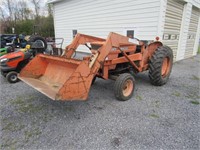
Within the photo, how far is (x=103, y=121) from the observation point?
266 centimetres

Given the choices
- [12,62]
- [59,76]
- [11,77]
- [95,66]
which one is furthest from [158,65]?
[11,77]

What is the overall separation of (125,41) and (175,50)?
5250mm

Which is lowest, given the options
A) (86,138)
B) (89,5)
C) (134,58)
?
(86,138)

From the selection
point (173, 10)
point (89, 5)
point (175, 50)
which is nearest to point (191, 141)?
point (173, 10)

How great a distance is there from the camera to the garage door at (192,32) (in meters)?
8.31

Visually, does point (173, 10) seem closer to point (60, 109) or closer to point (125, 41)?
point (125, 41)

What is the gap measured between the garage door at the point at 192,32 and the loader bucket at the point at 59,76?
7.73 m

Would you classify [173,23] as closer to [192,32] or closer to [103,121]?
[192,32]

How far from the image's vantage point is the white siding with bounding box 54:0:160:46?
588cm

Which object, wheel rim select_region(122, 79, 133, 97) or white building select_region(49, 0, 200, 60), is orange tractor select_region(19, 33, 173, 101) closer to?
wheel rim select_region(122, 79, 133, 97)

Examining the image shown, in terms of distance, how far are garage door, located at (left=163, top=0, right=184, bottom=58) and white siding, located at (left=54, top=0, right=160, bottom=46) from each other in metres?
0.74

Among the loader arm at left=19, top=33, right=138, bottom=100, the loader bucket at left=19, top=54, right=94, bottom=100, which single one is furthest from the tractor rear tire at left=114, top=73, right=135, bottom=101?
the loader bucket at left=19, top=54, right=94, bottom=100

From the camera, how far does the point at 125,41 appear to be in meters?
3.35

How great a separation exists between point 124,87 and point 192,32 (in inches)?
298
